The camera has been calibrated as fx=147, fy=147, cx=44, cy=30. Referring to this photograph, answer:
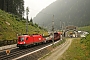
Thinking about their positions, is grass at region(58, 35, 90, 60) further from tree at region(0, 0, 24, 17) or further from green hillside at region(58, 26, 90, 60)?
tree at region(0, 0, 24, 17)

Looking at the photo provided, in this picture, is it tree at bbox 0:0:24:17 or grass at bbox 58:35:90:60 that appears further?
tree at bbox 0:0:24:17

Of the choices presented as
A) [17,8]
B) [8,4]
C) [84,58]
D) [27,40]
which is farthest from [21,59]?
[17,8]

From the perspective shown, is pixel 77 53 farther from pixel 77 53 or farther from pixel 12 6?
pixel 12 6

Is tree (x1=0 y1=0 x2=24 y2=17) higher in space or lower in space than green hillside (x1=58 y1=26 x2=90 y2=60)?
higher

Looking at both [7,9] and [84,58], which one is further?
[7,9]

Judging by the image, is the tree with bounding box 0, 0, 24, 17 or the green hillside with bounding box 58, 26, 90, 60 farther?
the tree with bounding box 0, 0, 24, 17

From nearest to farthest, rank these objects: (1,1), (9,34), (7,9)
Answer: (9,34)
(1,1)
(7,9)

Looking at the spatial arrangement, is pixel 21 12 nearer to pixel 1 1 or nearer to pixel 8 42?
pixel 1 1

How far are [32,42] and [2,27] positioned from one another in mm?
14433

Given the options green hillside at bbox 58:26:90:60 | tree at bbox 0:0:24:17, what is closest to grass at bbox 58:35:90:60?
green hillside at bbox 58:26:90:60

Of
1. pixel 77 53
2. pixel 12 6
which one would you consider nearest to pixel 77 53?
pixel 77 53

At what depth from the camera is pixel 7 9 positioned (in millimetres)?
76312

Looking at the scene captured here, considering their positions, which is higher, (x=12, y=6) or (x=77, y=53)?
(x=12, y=6)

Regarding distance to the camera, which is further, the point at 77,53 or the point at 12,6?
the point at 12,6
